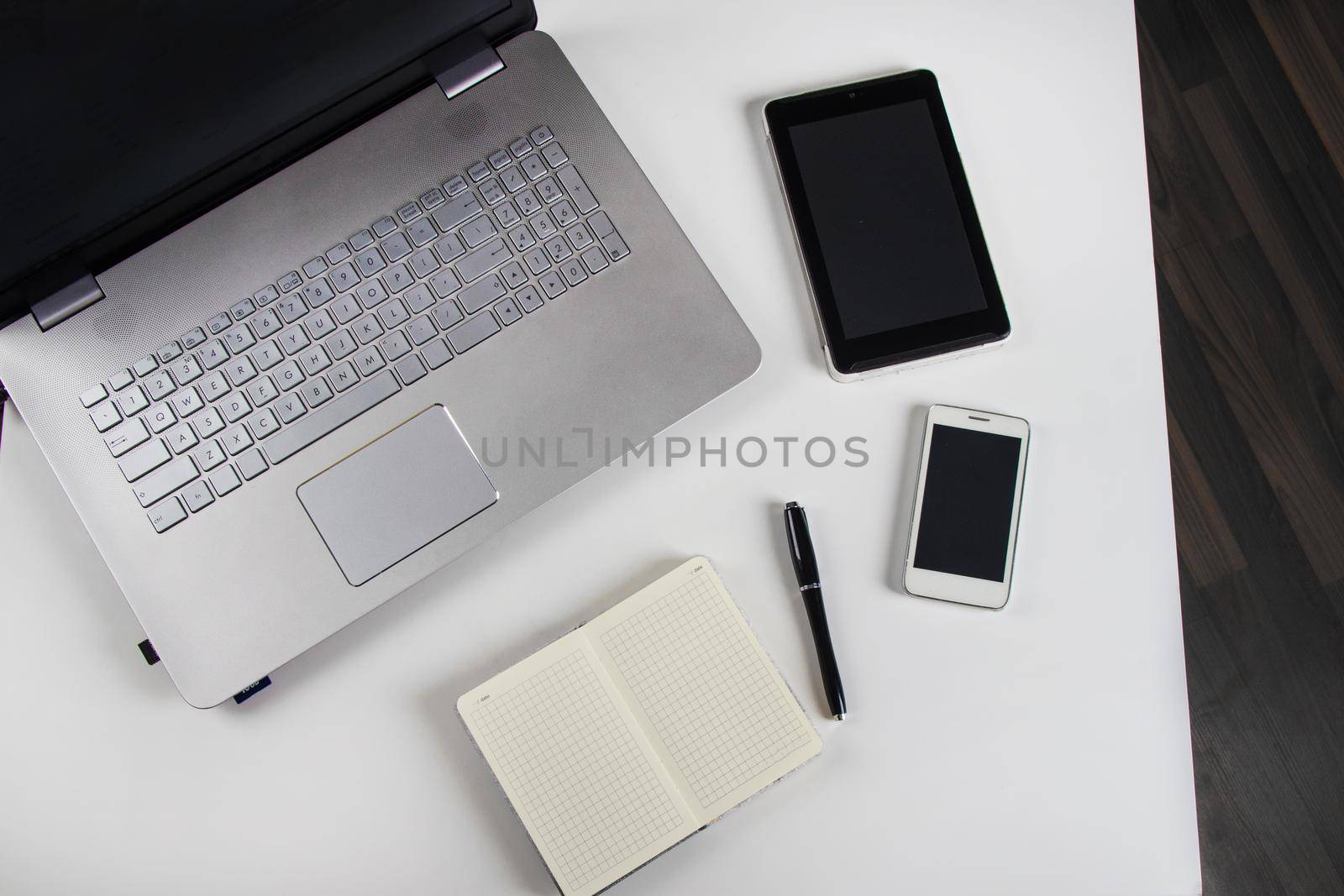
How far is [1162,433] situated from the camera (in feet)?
2.15

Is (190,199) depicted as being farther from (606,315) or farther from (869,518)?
(869,518)

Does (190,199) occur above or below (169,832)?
above

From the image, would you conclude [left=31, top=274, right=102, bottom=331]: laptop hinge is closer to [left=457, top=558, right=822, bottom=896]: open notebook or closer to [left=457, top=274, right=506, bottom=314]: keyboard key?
[left=457, top=274, right=506, bottom=314]: keyboard key

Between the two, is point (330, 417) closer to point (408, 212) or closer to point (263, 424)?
point (263, 424)

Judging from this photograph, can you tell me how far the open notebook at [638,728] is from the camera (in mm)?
588

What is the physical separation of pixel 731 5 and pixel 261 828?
0.72m

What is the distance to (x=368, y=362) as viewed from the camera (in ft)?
2.02

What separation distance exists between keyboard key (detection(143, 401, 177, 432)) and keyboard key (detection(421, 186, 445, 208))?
225 mm


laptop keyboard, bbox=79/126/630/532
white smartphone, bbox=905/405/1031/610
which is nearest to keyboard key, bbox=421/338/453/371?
laptop keyboard, bbox=79/126/630/532

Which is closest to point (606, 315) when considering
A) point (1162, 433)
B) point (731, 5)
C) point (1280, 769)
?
point (731, 5)

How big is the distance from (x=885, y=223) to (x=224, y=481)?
0.50 meters

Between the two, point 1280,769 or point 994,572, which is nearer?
point 994,572

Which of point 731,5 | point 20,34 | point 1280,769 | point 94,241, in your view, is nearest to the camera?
point 20,34

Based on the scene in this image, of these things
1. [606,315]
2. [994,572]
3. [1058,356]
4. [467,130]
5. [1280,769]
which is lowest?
[1280,769]
